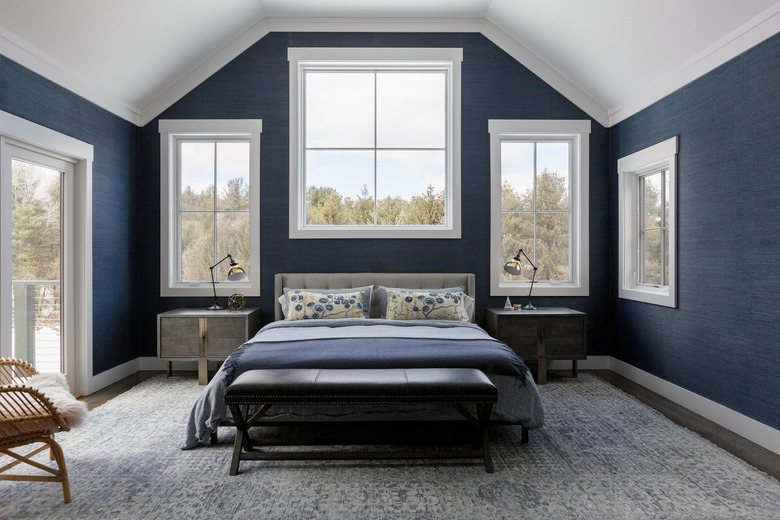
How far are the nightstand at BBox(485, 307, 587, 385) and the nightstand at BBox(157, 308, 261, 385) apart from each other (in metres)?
2.45

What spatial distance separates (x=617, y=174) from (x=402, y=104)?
92.3 inches

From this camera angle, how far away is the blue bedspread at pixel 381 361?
296cm

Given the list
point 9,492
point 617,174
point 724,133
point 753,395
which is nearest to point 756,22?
point 724,133

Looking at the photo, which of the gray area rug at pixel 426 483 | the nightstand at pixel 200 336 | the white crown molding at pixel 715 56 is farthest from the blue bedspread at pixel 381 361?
the white crown molding at pixel 715 56

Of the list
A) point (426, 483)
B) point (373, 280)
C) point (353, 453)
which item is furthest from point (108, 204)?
point (426, 483)

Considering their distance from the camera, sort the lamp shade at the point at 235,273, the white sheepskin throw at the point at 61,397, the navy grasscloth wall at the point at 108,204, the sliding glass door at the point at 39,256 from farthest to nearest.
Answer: the lamp shade at the point at 235,273 → the navy grasscloth wall at the point at 108,204 → the sliding glass door at the point at 39,256 → the white sheepskin throw at the point at 61,397

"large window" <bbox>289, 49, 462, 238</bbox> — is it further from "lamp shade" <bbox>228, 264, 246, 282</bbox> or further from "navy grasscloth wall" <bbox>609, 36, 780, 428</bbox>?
"navy grasscloth wall" <bbox>609, 36, 780, 428</bbox>

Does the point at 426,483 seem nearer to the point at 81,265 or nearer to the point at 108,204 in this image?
the point at 81,265

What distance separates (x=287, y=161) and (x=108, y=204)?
67.4 inches

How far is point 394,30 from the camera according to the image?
4.97 m

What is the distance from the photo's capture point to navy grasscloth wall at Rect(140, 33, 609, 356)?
4.98 meters

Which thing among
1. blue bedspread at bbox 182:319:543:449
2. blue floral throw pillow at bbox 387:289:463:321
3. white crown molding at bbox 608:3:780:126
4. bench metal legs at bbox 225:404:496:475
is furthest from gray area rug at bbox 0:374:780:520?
white crown molding at bbox 608:3:780:126

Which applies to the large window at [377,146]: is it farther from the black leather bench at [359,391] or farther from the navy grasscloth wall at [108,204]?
the black leather bench at [359,391]

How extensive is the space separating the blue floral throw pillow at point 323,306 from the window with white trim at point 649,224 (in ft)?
8.66
